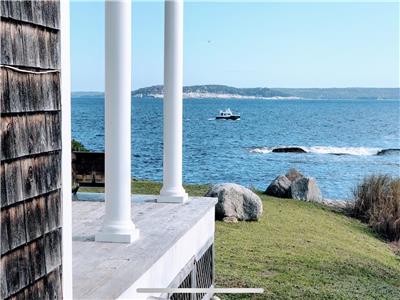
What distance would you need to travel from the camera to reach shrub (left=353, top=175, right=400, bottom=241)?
12594mm

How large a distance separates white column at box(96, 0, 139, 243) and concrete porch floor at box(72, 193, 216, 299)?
0.51 ft

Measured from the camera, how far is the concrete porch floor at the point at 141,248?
382 cm

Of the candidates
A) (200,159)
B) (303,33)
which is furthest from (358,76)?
(200,159)

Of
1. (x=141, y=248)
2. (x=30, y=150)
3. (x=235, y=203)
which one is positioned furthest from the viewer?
(x=235, y=203)

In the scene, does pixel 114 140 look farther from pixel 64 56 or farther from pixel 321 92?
pixel 321 92

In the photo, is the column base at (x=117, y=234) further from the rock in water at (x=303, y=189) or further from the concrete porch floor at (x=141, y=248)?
the rock in water at (x=303, y=189)

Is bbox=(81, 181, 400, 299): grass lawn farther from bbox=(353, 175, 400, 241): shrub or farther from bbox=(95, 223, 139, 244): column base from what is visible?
bbox=(95, 223, 139, 244): column base

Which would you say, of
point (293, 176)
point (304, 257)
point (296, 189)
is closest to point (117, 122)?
point (304, 257)

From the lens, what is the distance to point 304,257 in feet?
31.8

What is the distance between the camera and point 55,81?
8.63 ft

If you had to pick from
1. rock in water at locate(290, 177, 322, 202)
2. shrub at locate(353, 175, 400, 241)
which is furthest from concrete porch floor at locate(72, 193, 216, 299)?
rock in water at locate(290, 177, 322, 202)

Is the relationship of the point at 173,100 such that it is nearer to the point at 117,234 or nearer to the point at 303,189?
the point at 117,234

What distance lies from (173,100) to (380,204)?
779cm

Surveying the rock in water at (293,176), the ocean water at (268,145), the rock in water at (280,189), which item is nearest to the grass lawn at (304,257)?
the rock in water at (280,189)
